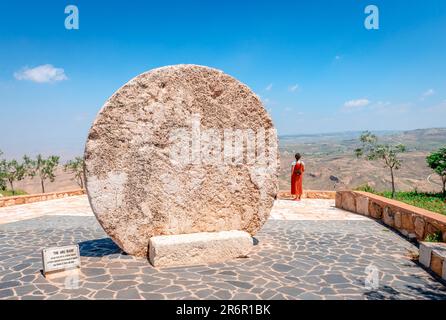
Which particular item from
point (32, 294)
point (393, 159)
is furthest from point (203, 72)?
point (393, 159)

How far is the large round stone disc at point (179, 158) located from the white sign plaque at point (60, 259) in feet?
1.98

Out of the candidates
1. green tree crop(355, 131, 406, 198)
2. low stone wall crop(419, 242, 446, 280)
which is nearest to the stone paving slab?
low stone wall crop(419, 242, 446, 280)

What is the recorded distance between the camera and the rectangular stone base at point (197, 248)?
4.83 m

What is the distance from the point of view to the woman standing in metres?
11.3

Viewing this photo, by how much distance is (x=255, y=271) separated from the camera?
15.4 ft

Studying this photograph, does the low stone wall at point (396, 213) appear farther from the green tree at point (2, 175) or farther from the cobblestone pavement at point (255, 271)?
the green tree at point (2, 175)

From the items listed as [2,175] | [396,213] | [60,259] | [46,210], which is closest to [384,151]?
[396,213]

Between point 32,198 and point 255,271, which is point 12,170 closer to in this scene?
point 32,198

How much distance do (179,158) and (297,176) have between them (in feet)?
23.2

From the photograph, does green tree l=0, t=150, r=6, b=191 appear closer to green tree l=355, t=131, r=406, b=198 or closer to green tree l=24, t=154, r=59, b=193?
green tree l=24, t=154, r=59, b=193

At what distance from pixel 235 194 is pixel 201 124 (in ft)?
4.28

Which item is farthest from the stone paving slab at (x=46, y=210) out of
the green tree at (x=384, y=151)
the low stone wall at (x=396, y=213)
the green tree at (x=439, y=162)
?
the green tree at (x=439, y=162)

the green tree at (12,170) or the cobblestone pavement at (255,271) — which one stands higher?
the green tree at (12,170)

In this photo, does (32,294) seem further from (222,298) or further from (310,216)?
(310,216)
